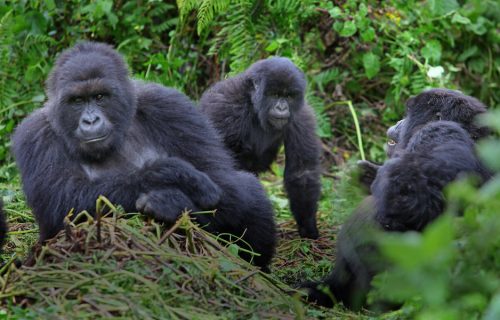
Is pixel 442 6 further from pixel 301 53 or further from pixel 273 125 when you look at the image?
pixel 273 125

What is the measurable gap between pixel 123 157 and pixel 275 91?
64.1 inches

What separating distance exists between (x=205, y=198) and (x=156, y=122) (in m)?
0.68

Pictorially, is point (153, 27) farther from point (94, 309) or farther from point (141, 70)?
point (94, 309)

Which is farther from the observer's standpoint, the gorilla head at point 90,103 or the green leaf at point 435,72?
the green leaf at point 435,72

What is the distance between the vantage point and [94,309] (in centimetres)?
296

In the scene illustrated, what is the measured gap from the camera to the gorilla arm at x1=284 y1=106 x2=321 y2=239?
226 inches

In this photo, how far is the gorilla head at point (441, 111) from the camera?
4020mm

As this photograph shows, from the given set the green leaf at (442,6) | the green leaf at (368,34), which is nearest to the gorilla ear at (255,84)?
the green leaf at (368,34)

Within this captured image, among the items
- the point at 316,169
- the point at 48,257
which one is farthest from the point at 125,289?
the point at 316,169

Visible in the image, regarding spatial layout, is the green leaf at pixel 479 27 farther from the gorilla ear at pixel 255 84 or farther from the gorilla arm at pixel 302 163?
the gorilla ear at pixel 255 84

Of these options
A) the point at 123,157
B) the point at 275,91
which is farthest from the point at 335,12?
the point at 123,157

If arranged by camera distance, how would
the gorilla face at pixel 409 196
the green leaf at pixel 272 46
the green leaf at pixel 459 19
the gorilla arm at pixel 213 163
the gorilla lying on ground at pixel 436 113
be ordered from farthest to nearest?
the green leaf at pixel 459 19
the green leaf at pixel 272 46
the gorilla arm at pixel 213 163
the gorilla lying on ground at pixel 436 113
the gorilla face at pixel 409 196

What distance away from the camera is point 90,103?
4.25 metres

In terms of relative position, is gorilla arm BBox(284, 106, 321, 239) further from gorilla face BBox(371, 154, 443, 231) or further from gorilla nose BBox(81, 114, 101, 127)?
gorilla face BBox(371, 154, 443, 231)
